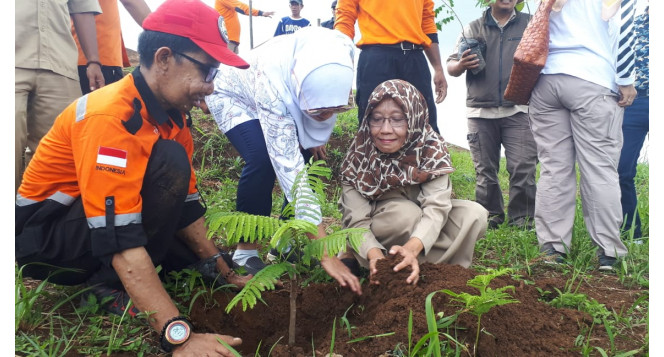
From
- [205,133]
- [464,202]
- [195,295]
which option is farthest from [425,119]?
[205,133]

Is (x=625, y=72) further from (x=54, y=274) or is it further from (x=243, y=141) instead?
(x=54, y=274)

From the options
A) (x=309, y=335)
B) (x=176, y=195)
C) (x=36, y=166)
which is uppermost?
(x=36, y=166)

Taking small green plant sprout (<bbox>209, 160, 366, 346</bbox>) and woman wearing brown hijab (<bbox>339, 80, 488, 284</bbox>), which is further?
woman wearing brown hijab (<bbox>339, 80, 488, 284</bbox>)

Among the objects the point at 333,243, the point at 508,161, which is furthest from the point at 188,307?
the point at 508,161

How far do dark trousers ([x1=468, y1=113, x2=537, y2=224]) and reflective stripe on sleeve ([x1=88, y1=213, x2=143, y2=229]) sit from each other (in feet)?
10.2

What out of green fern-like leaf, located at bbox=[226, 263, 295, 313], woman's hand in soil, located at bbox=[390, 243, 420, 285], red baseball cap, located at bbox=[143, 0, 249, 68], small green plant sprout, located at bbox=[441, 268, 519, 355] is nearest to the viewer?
green fern-like leaf, located at bbox=[226, 263, 295, 313]

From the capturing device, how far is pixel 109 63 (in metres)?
3.47

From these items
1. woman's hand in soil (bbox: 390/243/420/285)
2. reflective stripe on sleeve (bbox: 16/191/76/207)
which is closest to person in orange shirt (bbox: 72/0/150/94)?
reflective stripe on sleeve (bbox: 16/191/76/207)

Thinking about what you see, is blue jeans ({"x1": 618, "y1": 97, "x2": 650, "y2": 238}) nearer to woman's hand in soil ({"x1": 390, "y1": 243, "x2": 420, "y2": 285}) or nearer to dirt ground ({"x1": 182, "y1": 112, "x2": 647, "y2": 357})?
dirt ground ({"x1": 182, "y1": 112, "x2": 647, "y2": 357})

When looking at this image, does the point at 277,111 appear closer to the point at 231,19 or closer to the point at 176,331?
the point at 176,331

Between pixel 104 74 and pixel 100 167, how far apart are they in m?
2.02

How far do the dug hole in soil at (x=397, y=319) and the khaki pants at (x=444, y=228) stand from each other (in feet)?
1.46

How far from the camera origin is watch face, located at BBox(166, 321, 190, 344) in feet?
5.69

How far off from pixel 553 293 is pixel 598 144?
1133 millimetres
